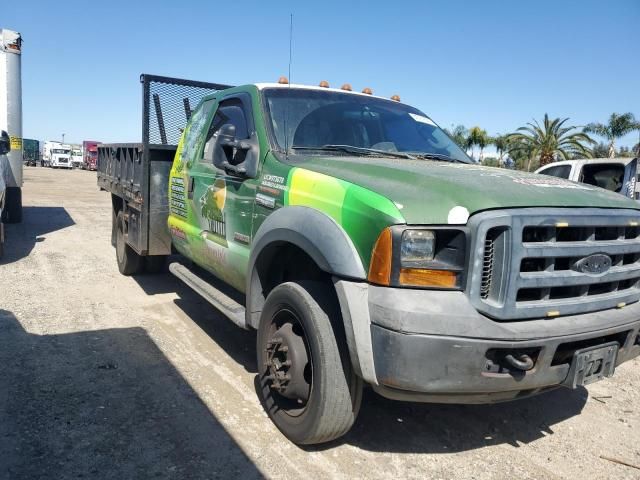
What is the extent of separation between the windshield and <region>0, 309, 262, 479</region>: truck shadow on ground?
1.88 m

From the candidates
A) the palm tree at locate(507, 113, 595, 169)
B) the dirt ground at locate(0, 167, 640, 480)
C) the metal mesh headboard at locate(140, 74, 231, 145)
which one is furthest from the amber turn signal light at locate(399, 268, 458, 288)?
the palm tree at locate(507, 113, 595, 169)

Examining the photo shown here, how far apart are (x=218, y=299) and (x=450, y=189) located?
2.17 meters

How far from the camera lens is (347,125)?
3963mm

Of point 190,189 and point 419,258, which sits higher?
point 190,189

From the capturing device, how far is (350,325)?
99.9 inches

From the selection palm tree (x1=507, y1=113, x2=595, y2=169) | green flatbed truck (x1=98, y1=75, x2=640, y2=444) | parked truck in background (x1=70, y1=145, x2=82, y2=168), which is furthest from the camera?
parked truck in background (x1=70, y1=145, x2=82, y2=168)

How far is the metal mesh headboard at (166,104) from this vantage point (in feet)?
19.1

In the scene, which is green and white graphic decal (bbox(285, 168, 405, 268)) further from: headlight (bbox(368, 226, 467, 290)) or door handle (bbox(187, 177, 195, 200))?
door handle (bbox(187, 177, 195, 200))

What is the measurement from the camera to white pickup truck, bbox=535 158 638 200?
→ 27.4ft

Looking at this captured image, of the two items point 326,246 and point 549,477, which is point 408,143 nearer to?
point 326,246

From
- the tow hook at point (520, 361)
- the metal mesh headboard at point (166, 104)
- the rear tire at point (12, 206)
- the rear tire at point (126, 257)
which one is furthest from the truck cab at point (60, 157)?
the tow hook at point (520, 361)

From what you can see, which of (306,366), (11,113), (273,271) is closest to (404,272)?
(306,366)

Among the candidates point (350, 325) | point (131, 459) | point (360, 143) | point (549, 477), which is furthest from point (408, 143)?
point (131, 459)

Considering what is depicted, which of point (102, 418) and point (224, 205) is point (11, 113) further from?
point (102, 418)
